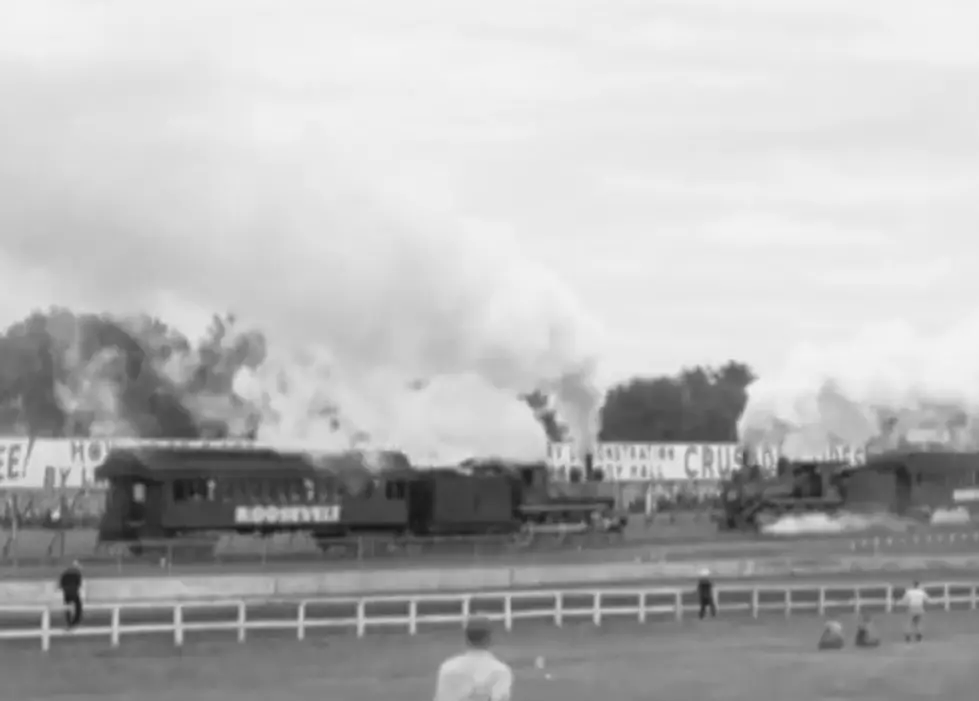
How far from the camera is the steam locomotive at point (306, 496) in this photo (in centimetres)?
5391

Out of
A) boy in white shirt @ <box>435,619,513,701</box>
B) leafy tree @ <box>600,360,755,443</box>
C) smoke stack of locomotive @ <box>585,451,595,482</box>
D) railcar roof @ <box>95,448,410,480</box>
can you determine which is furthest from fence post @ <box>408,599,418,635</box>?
leafy tree @ <box>600,360,755,443</box>

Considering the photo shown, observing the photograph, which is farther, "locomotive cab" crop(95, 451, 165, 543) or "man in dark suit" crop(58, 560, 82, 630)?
"locomotive cab" crop(95, 451, 165, 543)

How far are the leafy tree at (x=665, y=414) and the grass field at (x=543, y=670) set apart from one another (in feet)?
332

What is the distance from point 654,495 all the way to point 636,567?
3888 centimetres

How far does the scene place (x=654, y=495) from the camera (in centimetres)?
8581

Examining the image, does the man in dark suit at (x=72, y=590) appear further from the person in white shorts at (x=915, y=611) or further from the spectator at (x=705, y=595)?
the person in white shorts at (x=915, y=611)

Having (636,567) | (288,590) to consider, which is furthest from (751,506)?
(288,590)

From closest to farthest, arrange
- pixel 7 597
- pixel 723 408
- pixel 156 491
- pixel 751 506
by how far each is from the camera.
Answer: pixel 7 597, pixel 156 491, pixel 751 506, pixel 723 408

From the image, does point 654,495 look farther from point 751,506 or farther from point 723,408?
point 723,408

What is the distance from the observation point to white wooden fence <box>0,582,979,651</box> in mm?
30594

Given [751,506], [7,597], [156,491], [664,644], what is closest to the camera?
[664,644]

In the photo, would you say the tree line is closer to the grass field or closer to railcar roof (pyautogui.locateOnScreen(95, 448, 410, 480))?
railcar roof (pyautogui.locateOnScreen(95, 448, 410, 480))

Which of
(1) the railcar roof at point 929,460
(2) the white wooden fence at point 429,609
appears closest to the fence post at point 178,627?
(2) the white wooden fence at point 429,609

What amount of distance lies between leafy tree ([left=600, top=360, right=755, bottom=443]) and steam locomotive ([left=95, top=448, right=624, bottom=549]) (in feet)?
239
